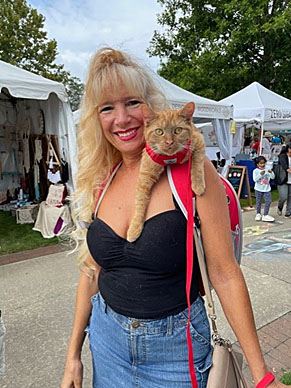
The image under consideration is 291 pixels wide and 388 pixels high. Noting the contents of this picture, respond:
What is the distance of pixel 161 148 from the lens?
1.03 meters

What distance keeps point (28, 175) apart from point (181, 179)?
24.0ft

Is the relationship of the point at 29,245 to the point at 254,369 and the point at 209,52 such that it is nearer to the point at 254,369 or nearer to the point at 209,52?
the point at 254,369

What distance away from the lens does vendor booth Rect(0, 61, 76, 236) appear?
16.9 feet

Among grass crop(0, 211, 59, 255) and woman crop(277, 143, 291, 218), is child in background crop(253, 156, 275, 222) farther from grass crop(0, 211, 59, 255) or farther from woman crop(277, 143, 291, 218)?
grass crop(0, 211, 59, 255)

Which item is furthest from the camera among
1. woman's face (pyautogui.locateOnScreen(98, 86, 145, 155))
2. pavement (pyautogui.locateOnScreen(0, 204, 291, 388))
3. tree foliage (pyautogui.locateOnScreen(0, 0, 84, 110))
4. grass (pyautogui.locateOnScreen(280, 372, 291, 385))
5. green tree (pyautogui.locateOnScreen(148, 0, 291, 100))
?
tree foliage (pyautogui.locateOnScreen(0, 0, 84, 110))

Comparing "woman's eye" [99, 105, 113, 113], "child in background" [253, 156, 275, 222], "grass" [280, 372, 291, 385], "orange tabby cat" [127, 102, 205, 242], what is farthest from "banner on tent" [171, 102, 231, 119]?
"orange tabby cat" [127, 102, 205, 242]

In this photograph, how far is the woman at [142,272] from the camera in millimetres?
975

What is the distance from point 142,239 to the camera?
3.30 ft

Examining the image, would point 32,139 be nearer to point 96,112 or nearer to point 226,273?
point 96,112

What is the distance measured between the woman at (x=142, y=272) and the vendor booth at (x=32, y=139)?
423 centimetres

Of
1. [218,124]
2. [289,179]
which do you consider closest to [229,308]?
[289,179]

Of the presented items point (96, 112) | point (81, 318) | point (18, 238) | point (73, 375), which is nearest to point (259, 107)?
point (18, 238)

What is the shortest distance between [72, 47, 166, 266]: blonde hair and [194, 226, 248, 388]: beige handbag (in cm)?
54

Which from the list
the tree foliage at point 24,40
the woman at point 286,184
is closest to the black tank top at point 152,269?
the woman at point 286,184
